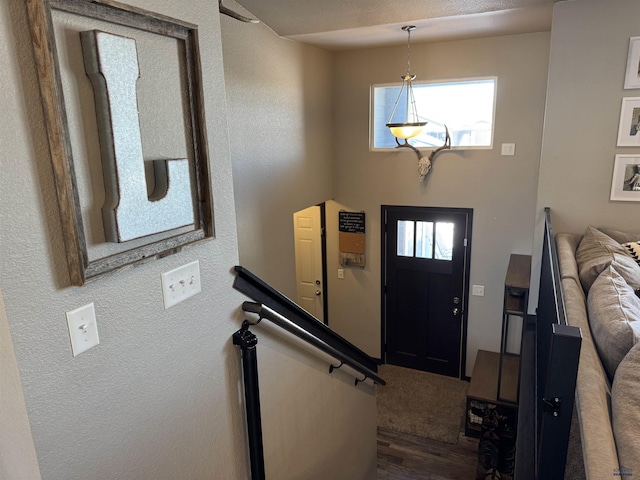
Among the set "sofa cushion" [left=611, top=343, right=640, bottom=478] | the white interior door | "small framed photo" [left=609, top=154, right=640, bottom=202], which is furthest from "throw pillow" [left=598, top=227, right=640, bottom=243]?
the white interior door

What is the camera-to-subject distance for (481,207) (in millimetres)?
4758

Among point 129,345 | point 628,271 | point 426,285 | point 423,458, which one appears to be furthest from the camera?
point 426,285

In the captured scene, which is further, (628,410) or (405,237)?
(405,237)

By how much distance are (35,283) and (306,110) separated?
151 inches

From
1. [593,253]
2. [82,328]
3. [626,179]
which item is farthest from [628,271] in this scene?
[82,328]

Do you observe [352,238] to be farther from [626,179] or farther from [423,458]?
[626,179]

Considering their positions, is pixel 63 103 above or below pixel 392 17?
below

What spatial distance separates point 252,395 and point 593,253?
6.95 feet

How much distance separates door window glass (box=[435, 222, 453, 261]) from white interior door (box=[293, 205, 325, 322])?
4.58 ft

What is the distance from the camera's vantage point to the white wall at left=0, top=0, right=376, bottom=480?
3.21 ft

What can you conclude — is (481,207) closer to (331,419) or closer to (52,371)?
(331,419)

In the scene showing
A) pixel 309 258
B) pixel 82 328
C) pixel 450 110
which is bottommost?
pixel 309 258

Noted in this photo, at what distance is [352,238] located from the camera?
17.6 feet

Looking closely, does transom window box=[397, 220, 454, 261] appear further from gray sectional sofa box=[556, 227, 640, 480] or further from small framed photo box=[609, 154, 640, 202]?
gray sectional sofa box=[556, 227, 640, 480]
